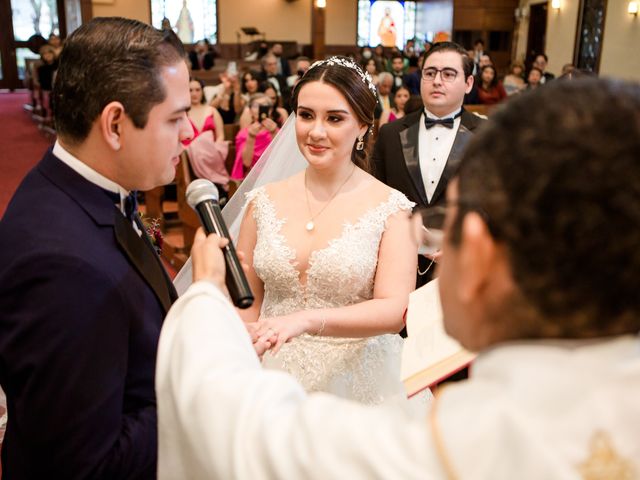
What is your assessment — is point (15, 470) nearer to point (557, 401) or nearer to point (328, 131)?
point (557, 401)

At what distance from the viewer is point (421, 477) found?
2.65 ft

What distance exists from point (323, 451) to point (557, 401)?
300mm

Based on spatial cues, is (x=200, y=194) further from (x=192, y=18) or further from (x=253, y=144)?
(x=192, y=18)

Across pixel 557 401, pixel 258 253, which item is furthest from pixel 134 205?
pixel 557 401

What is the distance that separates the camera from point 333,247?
8.07 feet

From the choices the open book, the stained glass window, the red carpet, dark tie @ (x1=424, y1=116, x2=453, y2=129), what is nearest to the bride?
the open book

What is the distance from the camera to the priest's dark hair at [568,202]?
0.76m

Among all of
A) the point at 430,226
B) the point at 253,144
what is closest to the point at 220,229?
the point at 430,226

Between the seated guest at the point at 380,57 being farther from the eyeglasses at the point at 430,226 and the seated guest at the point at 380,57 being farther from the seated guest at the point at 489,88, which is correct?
the eyeglasses at the point at 430,226

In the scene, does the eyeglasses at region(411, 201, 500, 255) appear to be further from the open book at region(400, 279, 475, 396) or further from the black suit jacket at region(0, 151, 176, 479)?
the black suit jacket at region(0, 151, 176, 479)

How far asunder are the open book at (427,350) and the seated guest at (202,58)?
16.5 metres

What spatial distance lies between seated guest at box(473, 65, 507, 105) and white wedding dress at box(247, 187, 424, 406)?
9.17 m

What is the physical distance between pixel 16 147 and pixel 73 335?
11416mm

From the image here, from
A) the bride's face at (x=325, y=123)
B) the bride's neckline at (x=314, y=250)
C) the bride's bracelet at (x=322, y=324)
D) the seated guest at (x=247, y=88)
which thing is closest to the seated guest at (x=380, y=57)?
the seated guest at (x=247, y=88)
